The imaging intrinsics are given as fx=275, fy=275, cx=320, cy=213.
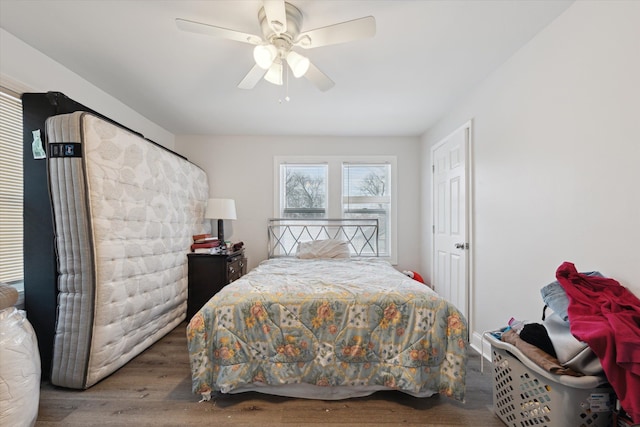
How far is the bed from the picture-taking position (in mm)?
1738

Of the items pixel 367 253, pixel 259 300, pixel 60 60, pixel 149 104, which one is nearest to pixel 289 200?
pixel 367 253

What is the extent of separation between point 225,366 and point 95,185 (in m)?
1.56

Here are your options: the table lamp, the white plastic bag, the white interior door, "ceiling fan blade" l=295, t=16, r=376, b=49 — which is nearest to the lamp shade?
the table lamp

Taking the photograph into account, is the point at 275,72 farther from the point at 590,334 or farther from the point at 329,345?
the point at 590,334

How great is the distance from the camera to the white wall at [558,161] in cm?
136

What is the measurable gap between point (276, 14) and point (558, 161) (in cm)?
189

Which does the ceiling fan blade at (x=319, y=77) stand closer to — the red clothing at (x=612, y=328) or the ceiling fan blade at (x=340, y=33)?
the ceiling fan blade at (x=340, y=33)

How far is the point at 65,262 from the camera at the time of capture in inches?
75.5

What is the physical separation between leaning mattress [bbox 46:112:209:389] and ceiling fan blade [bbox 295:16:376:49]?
1637mm

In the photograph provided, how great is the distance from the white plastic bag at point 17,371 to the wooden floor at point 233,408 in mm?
269

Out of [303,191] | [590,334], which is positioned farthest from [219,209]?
[590,334]

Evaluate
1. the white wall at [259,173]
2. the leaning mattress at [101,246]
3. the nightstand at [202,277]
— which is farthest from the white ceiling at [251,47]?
the nightstand at [202,277]

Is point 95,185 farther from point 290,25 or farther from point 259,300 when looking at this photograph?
point 290,25

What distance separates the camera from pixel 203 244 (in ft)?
11.0
